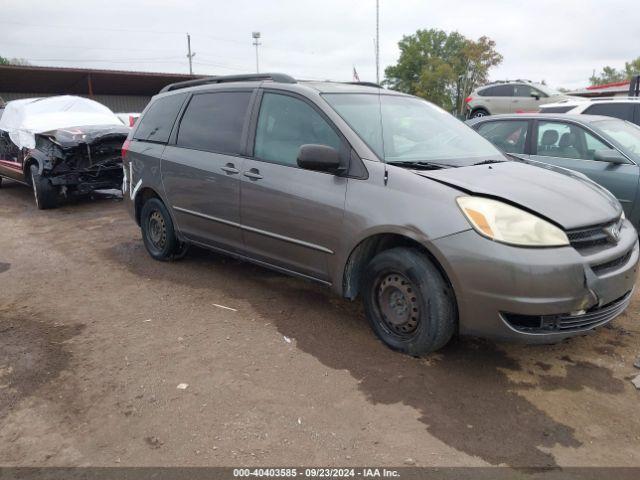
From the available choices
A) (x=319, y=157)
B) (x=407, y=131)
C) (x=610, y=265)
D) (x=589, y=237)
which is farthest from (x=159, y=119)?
(x=610, y=265)

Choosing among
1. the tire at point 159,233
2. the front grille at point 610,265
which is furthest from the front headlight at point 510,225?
the tire at point 159,233

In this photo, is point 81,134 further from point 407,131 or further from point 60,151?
point 407,131

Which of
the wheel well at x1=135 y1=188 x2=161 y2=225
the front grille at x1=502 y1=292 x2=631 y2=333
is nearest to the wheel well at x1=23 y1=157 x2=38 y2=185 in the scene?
the wheel well at x1=135 y1=188 x2=161 y2=225

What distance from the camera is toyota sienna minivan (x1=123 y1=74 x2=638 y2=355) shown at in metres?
2.89

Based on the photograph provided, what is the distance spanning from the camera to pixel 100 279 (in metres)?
5.06

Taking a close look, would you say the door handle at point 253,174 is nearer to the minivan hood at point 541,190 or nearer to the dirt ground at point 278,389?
the dirt ground at point 278,389

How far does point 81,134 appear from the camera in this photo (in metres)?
8.10

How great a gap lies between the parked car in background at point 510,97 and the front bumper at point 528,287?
14897 mm

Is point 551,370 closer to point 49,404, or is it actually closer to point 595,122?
point 49,404

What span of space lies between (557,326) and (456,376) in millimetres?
653

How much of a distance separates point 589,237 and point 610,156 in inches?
115

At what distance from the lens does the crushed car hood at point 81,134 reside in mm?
7973

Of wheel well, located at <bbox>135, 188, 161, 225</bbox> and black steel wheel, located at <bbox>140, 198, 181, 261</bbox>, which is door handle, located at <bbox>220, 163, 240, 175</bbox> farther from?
wheel well, located at <bbox>135, 188, 161, 225</bbox>

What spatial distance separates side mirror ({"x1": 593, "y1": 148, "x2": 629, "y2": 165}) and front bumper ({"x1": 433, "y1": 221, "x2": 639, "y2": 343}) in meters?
2.82
